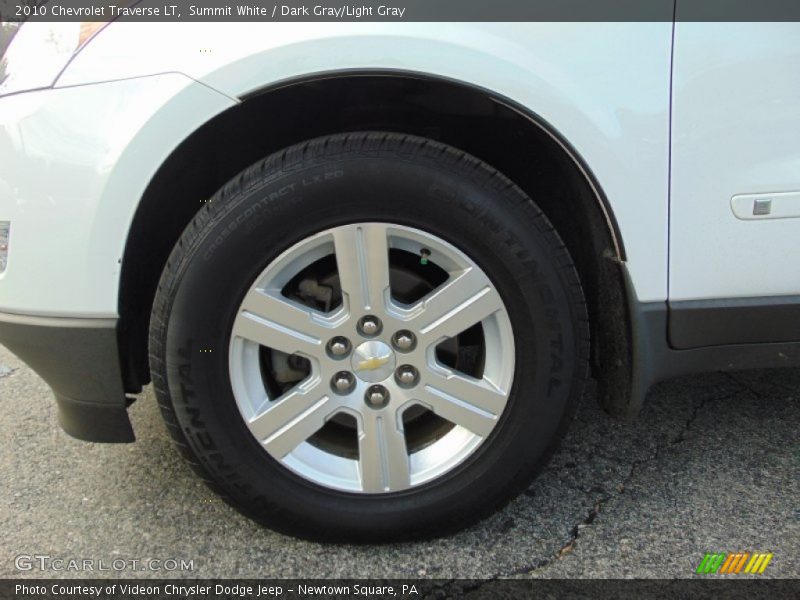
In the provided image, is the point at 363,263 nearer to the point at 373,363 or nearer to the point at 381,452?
the point at 373,363

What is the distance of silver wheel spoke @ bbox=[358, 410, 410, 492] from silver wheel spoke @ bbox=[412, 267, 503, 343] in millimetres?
245

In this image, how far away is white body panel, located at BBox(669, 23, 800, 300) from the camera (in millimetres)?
1658

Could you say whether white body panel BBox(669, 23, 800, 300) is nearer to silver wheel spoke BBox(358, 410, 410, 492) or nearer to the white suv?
the white suv

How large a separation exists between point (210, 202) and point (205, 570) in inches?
36.4

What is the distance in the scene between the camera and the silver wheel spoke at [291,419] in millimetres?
1808

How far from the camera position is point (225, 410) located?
178 cm

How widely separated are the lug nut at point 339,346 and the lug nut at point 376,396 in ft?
0.38

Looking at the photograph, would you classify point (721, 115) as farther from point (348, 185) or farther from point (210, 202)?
point (210, 202)

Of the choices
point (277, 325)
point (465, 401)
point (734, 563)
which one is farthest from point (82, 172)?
point (734, 563)

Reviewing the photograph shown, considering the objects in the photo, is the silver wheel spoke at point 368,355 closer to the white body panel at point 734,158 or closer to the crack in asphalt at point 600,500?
the crack in asphalt at point 600,500

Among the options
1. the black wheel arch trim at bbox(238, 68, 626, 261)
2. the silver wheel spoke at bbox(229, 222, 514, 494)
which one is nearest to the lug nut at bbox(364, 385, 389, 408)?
the silver wheel spoke at bbox(229, 222, 514, 494)

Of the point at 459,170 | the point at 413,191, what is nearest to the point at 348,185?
the point at 413,191

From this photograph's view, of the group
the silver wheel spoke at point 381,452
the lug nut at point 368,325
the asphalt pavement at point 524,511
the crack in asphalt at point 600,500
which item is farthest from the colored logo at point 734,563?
the lug nut at point 368,325

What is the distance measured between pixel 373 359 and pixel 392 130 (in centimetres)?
65
